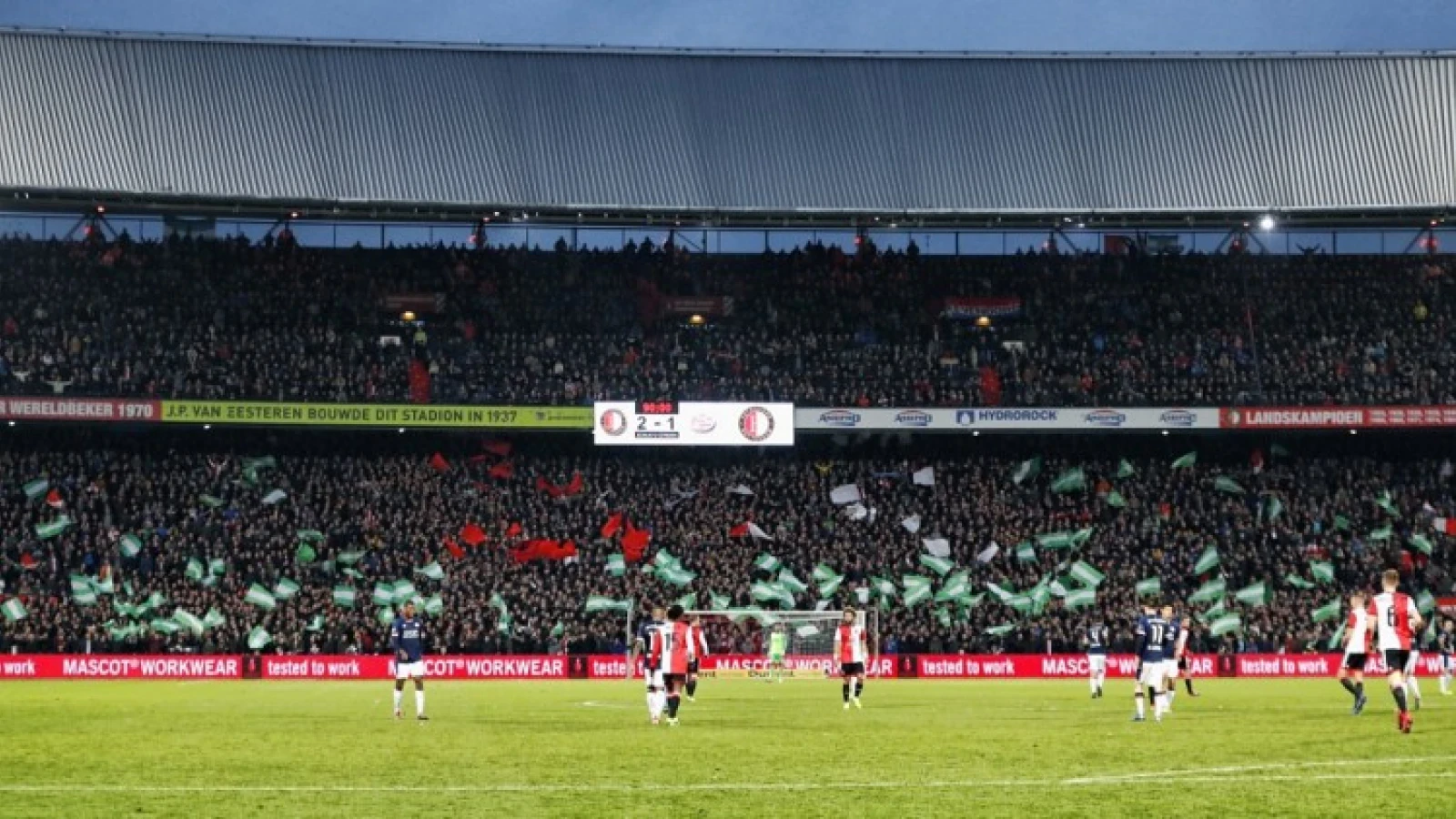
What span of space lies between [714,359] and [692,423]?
7.66 m

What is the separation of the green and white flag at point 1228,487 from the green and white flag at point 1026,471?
7001 millimetres

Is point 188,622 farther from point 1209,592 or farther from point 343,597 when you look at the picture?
point 1209,592

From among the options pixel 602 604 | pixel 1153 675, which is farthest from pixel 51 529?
pixel 1153 675

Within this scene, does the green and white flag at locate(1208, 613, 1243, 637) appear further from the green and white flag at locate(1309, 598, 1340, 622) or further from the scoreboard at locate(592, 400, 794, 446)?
the scoreboard at locate(592, 400, 794, 446)

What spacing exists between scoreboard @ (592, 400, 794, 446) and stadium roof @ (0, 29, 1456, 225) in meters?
8.77

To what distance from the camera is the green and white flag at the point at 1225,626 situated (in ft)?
209

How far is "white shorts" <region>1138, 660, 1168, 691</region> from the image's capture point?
33.2 m

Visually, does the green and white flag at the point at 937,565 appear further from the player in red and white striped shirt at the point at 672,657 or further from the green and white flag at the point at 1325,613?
the player in red and white striped shirt at the point at 672,657

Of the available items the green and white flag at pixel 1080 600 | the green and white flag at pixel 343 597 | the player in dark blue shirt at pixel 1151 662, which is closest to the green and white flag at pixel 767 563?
the green and white flag at pixel 1080 600

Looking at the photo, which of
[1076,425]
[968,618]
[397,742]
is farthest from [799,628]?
[397,742]

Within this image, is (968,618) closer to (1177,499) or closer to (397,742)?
(1177,499)

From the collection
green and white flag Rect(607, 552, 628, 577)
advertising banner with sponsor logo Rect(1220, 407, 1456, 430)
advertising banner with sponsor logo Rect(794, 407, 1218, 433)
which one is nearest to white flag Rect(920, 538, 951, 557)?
advertising banner with sponsor logo Rect(794, 407, 1218, 433)

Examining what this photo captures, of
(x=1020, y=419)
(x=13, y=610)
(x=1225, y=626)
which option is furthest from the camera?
(x=1020, y=419)

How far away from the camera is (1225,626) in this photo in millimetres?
63906
